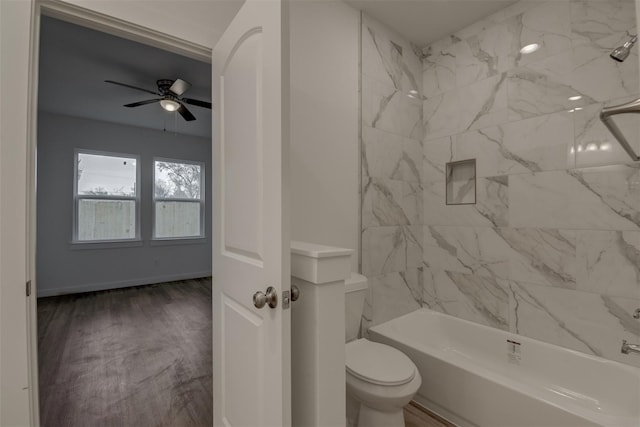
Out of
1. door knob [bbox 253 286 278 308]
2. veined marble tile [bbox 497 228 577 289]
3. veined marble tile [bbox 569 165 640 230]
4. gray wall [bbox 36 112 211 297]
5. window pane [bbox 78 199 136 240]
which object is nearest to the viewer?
door knob [bbox 253 286 278 308]

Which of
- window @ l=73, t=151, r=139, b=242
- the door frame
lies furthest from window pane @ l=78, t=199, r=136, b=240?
the door frame

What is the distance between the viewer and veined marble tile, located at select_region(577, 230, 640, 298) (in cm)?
163

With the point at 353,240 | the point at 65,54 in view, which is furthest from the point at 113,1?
the point at 65,54

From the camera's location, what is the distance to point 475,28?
2291 mm

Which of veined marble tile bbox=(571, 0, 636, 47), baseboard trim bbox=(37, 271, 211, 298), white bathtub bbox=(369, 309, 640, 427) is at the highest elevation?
veined marble tile bbox=(571, 0, 636, 47)

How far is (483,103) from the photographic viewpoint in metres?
2.23

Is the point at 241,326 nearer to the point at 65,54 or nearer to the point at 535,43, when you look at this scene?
the point at 535,43

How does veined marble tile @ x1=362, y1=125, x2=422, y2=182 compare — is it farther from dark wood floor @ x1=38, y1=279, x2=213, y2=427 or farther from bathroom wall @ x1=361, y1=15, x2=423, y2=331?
dark wood floor @ x1=38, y1=279, x2=213, y2=427

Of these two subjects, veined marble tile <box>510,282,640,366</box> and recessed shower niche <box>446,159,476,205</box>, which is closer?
veined marble tile <box>510,282,640,366</box>

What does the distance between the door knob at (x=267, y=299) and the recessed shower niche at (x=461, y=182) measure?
1.92 metres

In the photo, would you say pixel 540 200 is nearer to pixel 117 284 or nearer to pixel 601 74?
pixel 601 74

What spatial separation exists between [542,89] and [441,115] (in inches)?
27.5

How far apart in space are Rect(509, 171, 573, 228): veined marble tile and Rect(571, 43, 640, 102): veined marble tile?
0.48 meters

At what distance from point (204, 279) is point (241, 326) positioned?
15.4 ft
